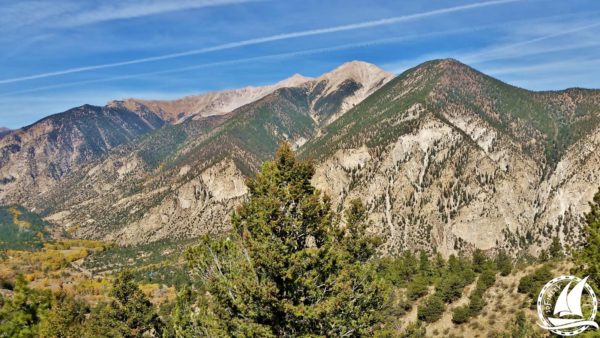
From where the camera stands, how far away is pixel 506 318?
54.2 meters

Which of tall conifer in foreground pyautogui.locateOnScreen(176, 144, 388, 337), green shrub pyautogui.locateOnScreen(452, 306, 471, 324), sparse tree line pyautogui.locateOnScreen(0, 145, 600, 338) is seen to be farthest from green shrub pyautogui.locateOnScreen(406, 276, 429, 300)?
tall conifer in foreground pyautogui.locateOnScreen(176, 144, 388, 337)

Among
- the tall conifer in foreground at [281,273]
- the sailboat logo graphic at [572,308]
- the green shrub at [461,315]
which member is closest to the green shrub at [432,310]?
the green shrub at [461,315]

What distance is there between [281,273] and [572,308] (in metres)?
16.5

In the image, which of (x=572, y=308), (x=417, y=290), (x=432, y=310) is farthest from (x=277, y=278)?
(x=417, y=290)

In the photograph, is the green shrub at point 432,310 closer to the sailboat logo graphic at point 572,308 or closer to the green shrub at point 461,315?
the green shrub at point 461,315

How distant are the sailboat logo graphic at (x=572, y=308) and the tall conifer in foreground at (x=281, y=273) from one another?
34.1 ft

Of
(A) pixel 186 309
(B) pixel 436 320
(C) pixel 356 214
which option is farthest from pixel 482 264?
(A) pixel 186 309

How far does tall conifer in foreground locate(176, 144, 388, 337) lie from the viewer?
19562mm

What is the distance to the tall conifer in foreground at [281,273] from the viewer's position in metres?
19.6

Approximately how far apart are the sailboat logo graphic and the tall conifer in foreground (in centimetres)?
1040

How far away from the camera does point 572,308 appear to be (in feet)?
79.9

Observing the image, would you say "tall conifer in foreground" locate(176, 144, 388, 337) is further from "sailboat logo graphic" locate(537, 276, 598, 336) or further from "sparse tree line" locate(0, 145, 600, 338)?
"sailboat logo graphic" locate(537, 276, 598, 336)

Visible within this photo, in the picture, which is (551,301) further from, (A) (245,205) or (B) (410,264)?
(B) (410,264)

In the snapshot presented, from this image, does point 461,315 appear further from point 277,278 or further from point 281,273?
point 281,273
